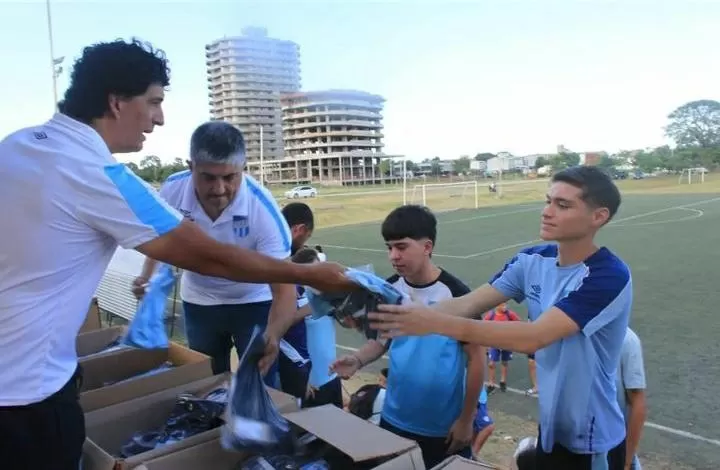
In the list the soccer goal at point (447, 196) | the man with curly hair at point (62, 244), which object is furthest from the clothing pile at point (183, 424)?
the soccer goal at point (447, 196)

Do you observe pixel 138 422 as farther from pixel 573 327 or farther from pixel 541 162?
pixel 541 162

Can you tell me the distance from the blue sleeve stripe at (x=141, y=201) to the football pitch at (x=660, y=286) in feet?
11.9

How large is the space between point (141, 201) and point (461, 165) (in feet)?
281

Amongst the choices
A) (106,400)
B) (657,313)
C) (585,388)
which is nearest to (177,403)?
(106,400)

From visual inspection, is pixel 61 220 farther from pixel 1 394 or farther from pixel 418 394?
pixel 418 394

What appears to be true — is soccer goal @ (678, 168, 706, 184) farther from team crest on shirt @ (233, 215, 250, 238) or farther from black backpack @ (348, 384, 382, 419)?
team crest on shirt @ (233, 215, 250, 238)

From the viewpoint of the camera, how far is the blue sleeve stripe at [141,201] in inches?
57.8

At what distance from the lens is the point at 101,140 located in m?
1.55

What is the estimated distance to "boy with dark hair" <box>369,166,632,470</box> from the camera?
1869mm

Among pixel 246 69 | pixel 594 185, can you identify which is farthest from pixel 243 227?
pixel 246 69

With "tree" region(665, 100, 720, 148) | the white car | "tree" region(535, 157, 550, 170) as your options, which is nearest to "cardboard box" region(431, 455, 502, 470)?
the white car

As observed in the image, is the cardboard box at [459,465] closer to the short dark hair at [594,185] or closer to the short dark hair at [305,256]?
the short dark hair at [594,185]

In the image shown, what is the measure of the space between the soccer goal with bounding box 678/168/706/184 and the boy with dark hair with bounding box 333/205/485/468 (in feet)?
185

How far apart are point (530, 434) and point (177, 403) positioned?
2.95 metres
